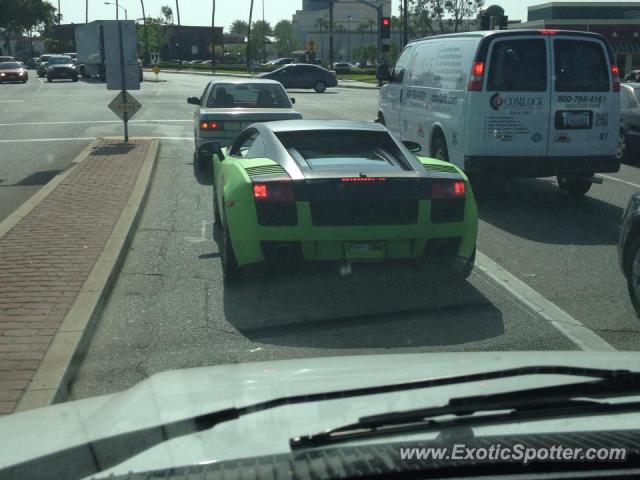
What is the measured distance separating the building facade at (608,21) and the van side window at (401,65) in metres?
46.5

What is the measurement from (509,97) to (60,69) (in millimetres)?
54384

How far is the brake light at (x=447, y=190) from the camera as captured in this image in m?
7.10

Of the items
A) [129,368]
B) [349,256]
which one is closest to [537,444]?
[129,368]

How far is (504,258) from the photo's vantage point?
873 cm

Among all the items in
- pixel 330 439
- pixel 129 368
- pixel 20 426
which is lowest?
pixel 129 368

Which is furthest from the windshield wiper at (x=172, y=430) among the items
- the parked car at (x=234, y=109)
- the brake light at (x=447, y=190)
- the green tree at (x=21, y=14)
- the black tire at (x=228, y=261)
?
the green tree at (x=21, y=14)

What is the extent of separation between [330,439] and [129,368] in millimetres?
Result: 3623

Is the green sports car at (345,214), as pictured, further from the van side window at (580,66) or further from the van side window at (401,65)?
the van side window at (401,65)

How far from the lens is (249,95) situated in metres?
16.0

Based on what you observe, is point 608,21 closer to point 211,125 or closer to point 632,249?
point 211,125

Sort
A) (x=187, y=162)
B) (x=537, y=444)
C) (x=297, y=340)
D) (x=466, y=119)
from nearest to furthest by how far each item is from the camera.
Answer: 1. (x=537, y=444)
2. (x=297, y=340)
3. (x=466, y=119)
4. (x=187, y=162)

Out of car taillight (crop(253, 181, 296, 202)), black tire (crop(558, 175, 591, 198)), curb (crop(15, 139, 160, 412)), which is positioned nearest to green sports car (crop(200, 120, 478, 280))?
car taillight (crop(253, 181, 296, 202))

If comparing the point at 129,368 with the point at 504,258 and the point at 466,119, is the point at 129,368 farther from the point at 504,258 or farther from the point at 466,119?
the point at 466,119

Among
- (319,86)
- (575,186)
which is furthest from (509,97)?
(319,86)
